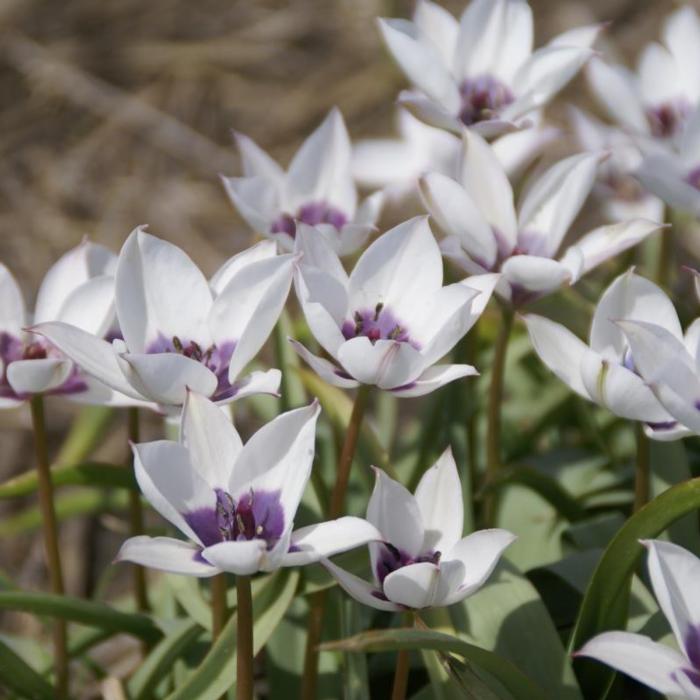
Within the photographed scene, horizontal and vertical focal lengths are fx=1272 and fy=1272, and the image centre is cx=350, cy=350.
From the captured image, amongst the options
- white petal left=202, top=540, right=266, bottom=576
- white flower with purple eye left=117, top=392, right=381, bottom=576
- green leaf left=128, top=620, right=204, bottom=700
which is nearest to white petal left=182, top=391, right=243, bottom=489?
white flower with purple eye left=117, top=392, right=381, bottom=576

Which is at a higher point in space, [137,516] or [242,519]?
[242,519]

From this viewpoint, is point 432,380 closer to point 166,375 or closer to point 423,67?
point 166,375

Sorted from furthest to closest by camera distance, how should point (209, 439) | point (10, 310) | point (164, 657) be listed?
point (164, 657)
point (10, 310)
point (209, 439)

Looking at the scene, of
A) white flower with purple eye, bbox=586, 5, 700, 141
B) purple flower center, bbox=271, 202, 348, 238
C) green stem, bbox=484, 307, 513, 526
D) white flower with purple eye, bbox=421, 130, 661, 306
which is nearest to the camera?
white flower with purple eye, bbox=421, 130, 661, 306

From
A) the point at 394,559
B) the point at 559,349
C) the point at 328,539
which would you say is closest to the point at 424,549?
the point at 394,559

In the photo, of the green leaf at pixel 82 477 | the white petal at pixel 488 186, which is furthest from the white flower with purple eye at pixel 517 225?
the green leaf at pixel 82 477

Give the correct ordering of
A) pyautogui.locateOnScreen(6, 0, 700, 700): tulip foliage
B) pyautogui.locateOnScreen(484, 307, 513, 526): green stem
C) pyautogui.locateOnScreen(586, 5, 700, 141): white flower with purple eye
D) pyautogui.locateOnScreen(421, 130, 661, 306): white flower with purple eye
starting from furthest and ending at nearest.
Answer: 1. pyautogui.locateOnScreen(586, 5, 700, 141): white flower with purple eye
2. pyautogui.locateOnScreen(484, 307, 513, 526): green stem
3. pyautogui.locateOnScreen(421, 130, 661, 306): white flower with purple eye
4. pyautogui.locateOnScreen(6, 0, 700, 700): tulip foliage

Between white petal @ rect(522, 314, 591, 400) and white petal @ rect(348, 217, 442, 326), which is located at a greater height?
white petal @ rect(348, 217, 442, 326)

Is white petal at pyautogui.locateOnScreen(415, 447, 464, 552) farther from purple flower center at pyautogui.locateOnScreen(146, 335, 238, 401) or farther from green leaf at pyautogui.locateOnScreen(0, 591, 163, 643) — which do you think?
green leaf at pyautogui.locateOnScreen(0, 591, 163, 643)
